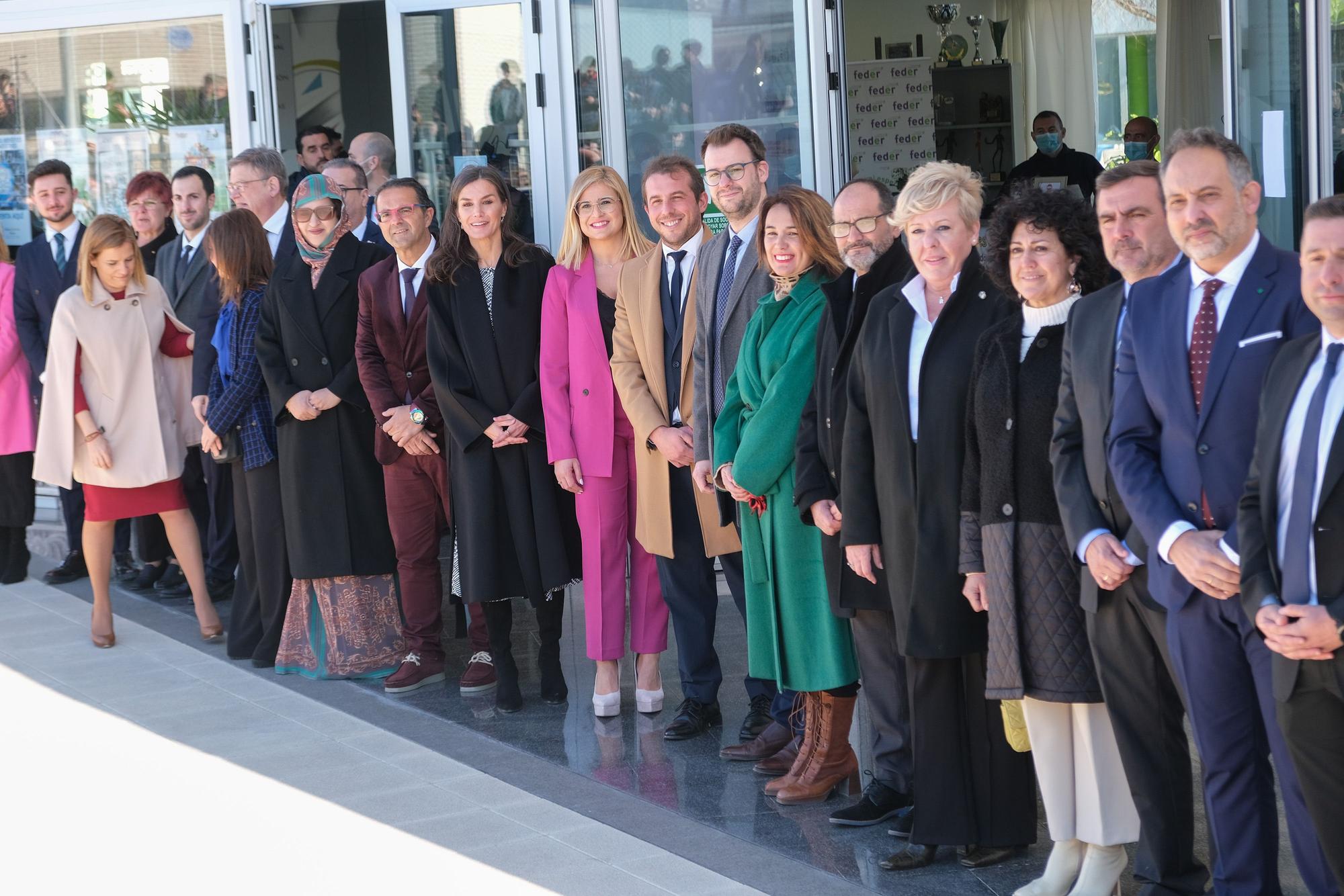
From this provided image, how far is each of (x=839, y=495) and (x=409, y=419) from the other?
2.11m

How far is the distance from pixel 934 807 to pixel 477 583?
2.21 meters

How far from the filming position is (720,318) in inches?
190

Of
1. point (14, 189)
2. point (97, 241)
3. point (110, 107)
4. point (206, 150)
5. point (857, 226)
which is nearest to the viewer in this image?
point (857, 226)

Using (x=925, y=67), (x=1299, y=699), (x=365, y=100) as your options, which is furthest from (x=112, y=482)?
(x=925, y=67)

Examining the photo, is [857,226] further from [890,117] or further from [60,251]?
[890,117]

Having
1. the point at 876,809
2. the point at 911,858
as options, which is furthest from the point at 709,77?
the point at 911,858

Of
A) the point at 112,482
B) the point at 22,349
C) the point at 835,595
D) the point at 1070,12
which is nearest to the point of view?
the point at 835,595

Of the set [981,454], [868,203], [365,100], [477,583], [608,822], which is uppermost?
[365,100]

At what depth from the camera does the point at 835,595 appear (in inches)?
166

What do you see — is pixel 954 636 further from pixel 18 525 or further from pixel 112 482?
pixel 18 525

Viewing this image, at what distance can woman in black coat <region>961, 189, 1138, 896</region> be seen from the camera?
351 cm

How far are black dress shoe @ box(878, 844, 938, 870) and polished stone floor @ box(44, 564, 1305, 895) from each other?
0.07 feet

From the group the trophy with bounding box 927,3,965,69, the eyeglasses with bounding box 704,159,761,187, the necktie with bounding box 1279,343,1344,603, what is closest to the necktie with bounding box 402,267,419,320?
the eyeglasses with bounding box 704,159,761,187

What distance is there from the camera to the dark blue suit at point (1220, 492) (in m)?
3.09
